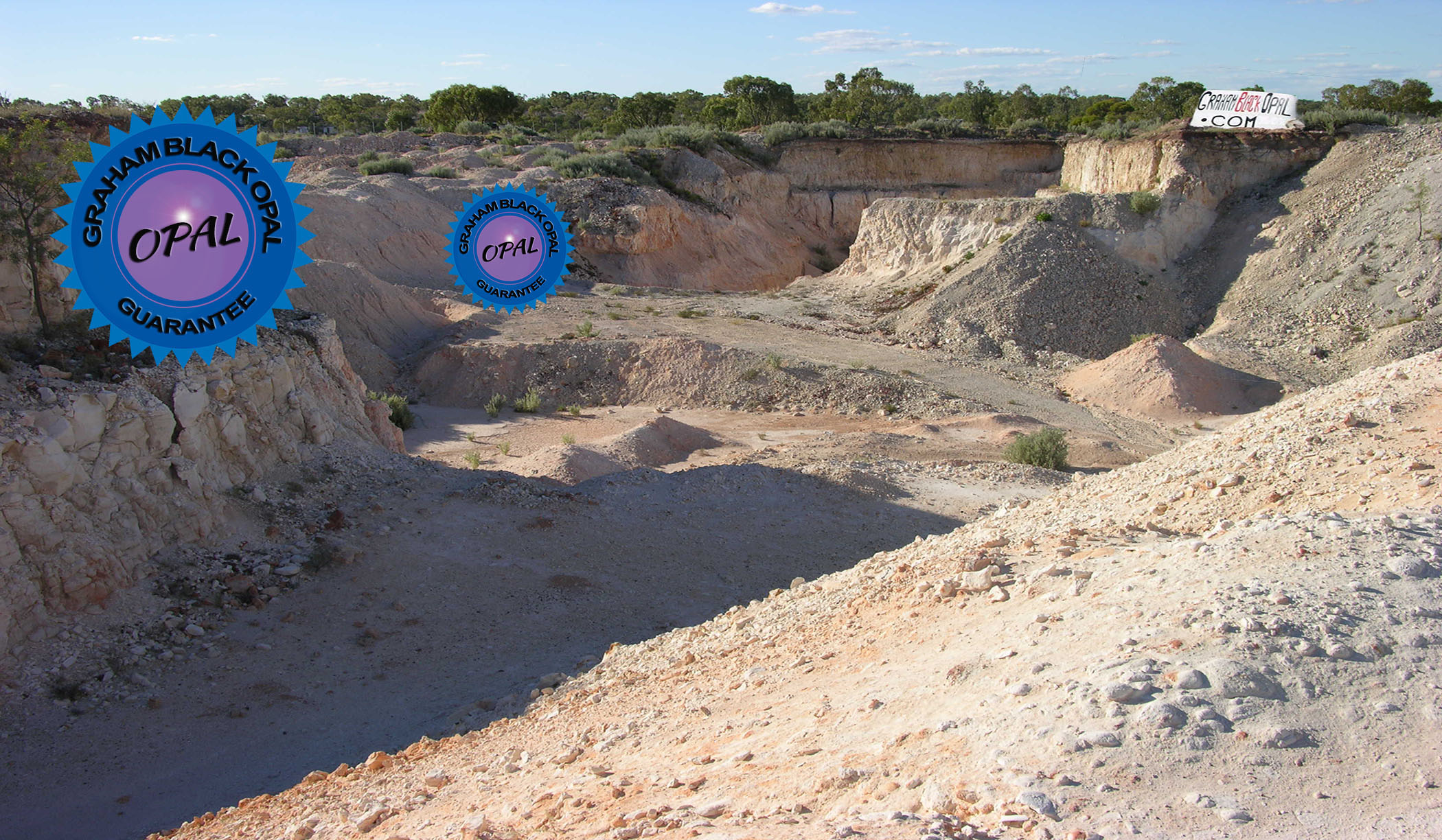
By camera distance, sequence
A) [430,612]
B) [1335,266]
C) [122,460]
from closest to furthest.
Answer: [122,460] → [430,612] → [1335,266]

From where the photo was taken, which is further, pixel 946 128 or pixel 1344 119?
pixel 946 128

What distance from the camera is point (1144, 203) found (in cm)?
2728

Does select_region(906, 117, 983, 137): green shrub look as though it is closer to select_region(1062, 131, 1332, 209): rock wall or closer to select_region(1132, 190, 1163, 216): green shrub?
select_region(1062, 131, 1332, 209): rock wall

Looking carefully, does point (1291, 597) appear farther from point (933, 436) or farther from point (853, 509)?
point (933, 436)

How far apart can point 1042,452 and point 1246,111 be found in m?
19.5

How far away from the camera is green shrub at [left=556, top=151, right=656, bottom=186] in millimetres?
36000

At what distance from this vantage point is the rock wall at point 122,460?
305 inches

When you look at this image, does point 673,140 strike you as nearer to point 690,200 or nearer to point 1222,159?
point 690,200

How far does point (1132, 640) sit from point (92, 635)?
315 inches

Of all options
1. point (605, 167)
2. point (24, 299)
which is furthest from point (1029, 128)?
point (24, 299)

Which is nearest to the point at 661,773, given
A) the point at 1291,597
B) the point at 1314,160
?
the point at 1291,597

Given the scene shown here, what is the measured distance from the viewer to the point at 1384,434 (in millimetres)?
6441

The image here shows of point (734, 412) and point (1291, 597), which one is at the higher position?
point (1291, 597)

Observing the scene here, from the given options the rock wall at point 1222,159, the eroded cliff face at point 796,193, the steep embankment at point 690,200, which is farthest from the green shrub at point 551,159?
the rock wall at point 1222,159
